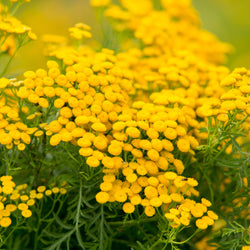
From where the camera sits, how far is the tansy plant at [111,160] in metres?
1.87

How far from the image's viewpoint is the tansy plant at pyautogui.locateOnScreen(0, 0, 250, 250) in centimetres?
187

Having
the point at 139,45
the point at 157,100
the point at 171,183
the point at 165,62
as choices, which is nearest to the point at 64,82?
the point at 157,100

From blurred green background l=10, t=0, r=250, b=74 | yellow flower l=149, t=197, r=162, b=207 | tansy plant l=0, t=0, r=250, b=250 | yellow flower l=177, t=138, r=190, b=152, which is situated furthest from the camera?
blurred green background l=10, t=0, r=250, b=74

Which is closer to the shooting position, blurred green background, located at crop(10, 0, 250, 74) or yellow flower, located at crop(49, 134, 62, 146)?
yellow flower, located at crop(49, 134, 62, 146)

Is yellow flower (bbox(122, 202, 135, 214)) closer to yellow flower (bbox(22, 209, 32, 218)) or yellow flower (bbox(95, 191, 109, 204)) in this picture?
yellow flower (bbox(95, 191, 109, 204))

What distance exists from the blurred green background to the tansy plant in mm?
3458

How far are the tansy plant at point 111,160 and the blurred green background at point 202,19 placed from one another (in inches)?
136

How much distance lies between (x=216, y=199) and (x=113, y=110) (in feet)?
2.94

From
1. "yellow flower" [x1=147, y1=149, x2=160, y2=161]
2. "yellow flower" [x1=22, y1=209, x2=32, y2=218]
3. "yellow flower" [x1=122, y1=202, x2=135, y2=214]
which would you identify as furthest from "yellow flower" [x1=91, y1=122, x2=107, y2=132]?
"yellow flower" [x1=22, y1=209, x2=32, y2=218]

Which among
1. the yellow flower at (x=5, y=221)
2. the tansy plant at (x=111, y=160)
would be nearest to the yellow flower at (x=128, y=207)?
the tansy plant at (x=111, y=160)

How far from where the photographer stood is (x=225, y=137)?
A: 2.09 metres

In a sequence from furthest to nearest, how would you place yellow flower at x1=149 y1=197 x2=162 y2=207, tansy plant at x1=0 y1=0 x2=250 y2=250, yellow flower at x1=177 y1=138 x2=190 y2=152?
yellow flower at x1=177 y1=138 x2=190 y2=152 < tansy plant at x1=0 y1=0 x2=250 y2=250 < yellow flower at x1=149 y1=197 x2=162 y2=207

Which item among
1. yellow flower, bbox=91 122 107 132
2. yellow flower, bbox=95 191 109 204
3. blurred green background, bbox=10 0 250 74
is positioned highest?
yellow flower, bbox=91 122 107 132

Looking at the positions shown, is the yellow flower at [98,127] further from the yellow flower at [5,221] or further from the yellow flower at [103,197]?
the yellow flower at [5,221]
